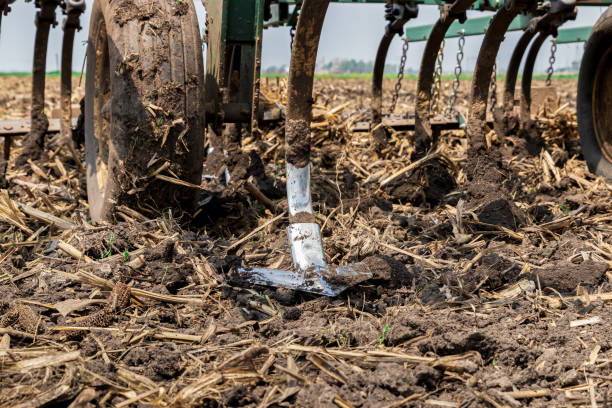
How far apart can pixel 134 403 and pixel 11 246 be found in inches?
60.6

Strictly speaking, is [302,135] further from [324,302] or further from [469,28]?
[469,28]

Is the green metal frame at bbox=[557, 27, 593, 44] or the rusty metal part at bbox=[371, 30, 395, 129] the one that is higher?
the green metal frame at bbox=[557, 27, 593, 44]

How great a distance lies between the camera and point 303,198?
9.33 ft

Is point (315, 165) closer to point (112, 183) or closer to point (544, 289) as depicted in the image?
point (112, 183)

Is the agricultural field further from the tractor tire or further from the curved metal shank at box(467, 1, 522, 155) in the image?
the tractor tire

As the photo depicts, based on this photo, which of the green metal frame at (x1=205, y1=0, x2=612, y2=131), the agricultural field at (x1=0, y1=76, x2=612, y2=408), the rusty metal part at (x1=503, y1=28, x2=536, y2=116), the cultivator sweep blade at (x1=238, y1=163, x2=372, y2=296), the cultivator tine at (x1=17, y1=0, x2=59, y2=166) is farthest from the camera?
the rusty metal part at (x1=503, y1=28, x2=536, y2=116)

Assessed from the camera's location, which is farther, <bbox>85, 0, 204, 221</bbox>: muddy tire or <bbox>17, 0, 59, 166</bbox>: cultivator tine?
<bbox>17, 0, 59, 166</bbox>: cultivator tine

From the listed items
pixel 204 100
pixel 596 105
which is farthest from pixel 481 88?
pixel 204 100

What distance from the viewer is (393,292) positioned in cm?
242

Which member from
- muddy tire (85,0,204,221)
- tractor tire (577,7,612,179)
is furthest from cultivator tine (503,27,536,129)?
muddy tire (85,0,204,221)

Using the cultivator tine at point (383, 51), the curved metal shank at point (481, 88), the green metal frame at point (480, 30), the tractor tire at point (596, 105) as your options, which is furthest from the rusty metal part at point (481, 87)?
the green metal frame at point (480, 30)

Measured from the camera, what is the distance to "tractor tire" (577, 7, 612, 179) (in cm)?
433

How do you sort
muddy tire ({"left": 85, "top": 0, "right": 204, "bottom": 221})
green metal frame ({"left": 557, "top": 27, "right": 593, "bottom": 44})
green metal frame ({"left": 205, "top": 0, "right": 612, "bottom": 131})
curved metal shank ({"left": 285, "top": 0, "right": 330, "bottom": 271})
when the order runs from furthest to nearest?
green metal frame ({"left": 557, "top": 27, "right": 593, "bottom": 44}), green metal frame ({"left": 205, "top": 0, "right": 612, "bottom": 131}), muddy tire ({"left": 85, "top": 0, "right": 204, "bottom": 221}), curved metal shank ({"left": 285, "top": 0, "right": 330, "bottom": 271})

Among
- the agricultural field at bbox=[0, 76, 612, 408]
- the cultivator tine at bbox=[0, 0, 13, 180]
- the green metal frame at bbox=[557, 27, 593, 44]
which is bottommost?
the agricultural field at bbox=[0, 76, 612, 408]
